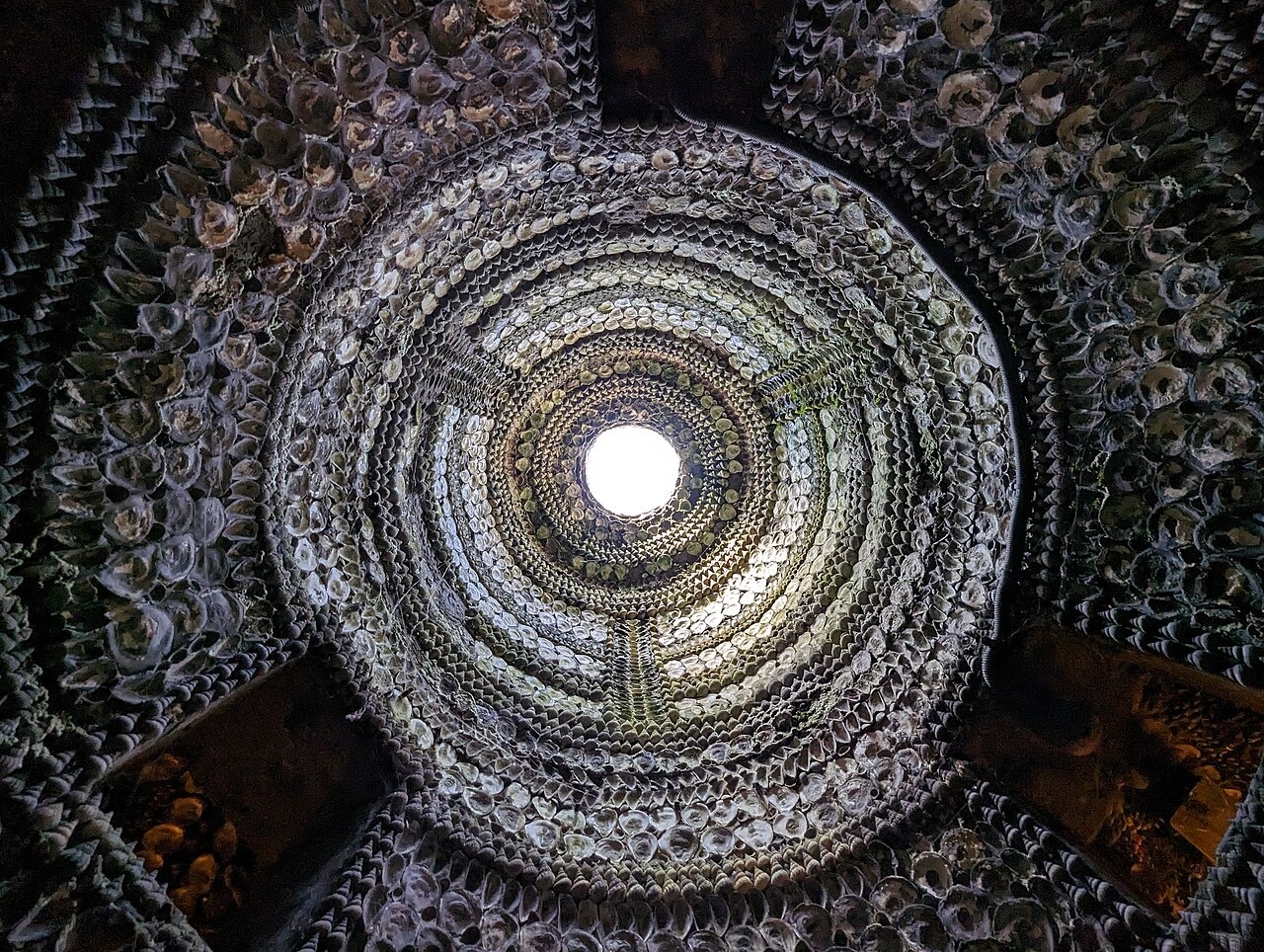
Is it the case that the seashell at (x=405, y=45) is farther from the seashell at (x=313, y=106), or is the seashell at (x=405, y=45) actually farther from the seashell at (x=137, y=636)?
the seashell at (x=137, y=636)

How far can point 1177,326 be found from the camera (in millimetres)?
2982

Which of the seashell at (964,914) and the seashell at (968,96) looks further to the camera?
the seashell at (964,914)

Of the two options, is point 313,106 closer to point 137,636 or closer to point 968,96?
point 137,636

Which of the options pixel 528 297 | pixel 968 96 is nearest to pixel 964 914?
pixel 968 96

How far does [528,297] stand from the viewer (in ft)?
18.4

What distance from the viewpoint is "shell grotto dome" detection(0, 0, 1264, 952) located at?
2617mm

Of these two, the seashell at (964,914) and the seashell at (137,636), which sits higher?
the seashell at (137,636)

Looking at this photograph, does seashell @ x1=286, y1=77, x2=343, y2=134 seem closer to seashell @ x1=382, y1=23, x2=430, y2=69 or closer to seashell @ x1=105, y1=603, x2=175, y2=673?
seashell @ x1=382, y1=23, x2=430, y2=69

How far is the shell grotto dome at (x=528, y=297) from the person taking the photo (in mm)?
2617

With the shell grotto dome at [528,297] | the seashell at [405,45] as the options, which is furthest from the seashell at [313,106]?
the seashell at [405,45]

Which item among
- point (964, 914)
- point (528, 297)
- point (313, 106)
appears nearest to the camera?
point (313, 106)

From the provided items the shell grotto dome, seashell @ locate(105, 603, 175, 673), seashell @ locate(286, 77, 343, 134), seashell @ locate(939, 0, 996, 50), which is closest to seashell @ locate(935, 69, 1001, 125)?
the shell grotto dome

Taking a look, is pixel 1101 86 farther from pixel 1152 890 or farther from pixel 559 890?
pixel 559 890

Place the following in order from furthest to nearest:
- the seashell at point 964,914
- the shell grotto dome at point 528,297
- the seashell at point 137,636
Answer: the seashell at point 964,914, the seashell at point 137,636, the shell grotto dome at point 528,297
